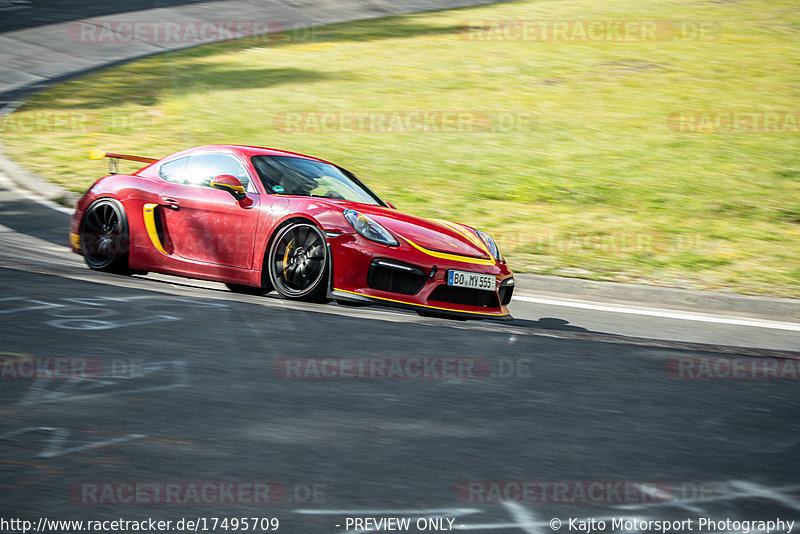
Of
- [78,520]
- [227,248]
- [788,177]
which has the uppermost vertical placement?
[788,177]

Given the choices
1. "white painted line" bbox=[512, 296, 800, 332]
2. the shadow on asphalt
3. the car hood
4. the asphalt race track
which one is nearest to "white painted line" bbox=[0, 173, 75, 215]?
the shadow on asphalt

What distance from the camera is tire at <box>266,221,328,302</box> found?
720 centimetres

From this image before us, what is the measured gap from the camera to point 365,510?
11.9ft

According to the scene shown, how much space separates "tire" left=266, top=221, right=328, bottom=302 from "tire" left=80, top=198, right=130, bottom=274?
60.8 inches

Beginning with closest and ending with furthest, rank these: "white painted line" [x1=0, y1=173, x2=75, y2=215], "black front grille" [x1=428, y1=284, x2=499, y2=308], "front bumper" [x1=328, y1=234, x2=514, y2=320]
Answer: "front bumper" [x1=328, y1=234, x2=514, y2=320] < "black front grille" [x1=428, y1=284, x2=499, y2=308] < "white painted line" [x1=0, y1=173, x2=75, y2=215]

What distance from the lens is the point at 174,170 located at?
8.23 m

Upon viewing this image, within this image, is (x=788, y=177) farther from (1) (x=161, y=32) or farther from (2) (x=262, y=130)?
(1) (x=161, y=32)

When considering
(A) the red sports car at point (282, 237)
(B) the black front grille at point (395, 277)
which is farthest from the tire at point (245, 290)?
(B) the black front grille at point (395, 277)

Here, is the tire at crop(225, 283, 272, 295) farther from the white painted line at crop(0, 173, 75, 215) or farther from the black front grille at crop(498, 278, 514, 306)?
the white painted line at crop(0, 173, 75, 215)

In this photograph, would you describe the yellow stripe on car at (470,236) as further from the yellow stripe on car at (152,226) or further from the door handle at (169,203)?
the yellow stripe on car at (152,226)

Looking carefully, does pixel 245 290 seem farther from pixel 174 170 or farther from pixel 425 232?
pixel 425 232

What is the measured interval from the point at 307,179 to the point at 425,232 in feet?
4.00

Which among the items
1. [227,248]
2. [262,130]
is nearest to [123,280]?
[227,248]

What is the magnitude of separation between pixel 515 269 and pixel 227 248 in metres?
3.33
